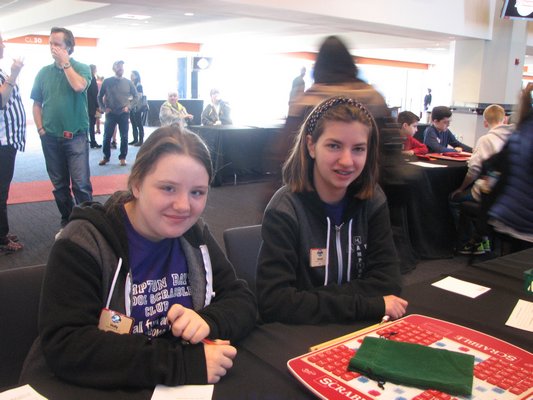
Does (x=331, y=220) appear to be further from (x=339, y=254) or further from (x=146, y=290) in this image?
(x=146, y=290)

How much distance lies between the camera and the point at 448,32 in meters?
8.37

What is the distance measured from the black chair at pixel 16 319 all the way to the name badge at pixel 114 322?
31 centimetres

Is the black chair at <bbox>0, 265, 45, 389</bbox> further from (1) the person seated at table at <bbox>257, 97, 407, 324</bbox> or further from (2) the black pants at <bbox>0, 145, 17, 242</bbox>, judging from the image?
(2) the black pants at <bbox>0, 145, 17, 242</bbox>

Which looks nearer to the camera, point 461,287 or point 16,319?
point 16,319

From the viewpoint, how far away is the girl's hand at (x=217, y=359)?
912mm

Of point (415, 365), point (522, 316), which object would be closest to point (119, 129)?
point (522, 316)

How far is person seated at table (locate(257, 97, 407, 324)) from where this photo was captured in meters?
1.38

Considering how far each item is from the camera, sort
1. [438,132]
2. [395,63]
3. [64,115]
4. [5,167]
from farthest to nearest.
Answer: [395,63]
[438,132]
[64,115]
[5,167]

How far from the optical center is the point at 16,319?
119cm

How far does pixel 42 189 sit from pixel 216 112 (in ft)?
11.9

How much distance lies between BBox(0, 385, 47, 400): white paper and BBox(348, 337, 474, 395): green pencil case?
1.84 ft

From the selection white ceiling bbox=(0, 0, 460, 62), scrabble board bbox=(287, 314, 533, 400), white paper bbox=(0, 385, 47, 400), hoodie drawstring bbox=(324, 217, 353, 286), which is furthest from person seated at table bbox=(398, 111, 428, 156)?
white paper bbox=(0, 385, 47, 400)

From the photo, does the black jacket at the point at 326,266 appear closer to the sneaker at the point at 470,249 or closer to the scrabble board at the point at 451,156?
the sneaker at the point at 470,249

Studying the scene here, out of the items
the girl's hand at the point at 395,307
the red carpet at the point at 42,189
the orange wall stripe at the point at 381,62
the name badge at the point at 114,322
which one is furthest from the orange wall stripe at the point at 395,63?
the name badge at the point at 114,322
